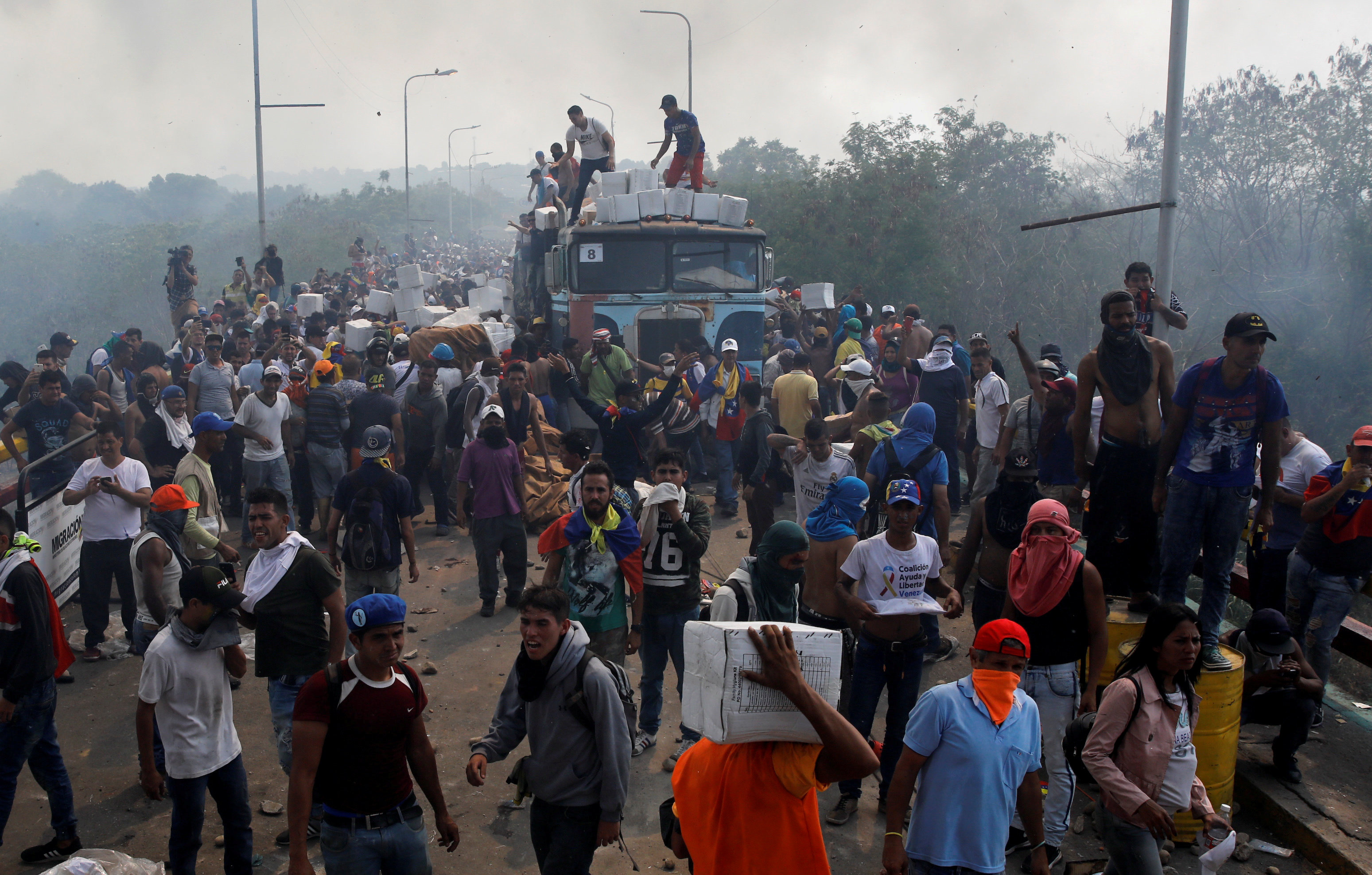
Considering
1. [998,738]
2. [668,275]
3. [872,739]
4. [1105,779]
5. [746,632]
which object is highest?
[668,275]

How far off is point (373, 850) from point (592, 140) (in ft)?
40.7

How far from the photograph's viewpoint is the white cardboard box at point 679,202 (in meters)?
12.3

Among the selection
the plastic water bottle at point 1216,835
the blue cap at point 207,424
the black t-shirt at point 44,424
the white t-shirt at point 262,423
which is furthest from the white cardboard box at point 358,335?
the plastic water bottle at point 1216,835

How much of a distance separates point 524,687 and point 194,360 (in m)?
11.0

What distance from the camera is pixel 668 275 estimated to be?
12.3m

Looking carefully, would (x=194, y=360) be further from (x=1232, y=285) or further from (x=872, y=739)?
(x=1232, y=285)

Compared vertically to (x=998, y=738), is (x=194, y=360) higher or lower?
higher

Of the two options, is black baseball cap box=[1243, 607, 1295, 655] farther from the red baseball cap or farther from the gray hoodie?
the gray hoodie

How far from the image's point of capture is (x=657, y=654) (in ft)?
17.9

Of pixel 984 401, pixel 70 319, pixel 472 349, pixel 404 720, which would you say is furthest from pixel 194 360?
pixel 70 319

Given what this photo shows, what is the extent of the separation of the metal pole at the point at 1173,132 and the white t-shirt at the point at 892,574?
3.88m

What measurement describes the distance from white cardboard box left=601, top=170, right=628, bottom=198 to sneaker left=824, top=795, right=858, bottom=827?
34.1 feet

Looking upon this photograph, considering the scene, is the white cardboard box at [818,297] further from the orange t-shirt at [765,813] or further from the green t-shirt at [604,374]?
the orange t-shirt at [765,813]

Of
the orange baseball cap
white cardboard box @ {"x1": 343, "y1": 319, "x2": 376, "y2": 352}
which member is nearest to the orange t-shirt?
the orange baseball cap
